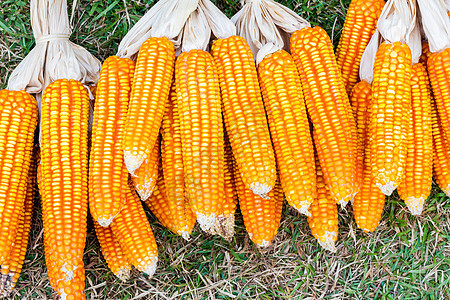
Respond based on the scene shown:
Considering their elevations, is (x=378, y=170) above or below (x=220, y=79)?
below

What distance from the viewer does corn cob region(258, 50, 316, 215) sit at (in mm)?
2508

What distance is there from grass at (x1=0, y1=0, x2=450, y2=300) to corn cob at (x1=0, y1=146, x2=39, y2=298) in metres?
0.26

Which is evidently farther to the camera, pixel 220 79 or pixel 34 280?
pixel 34 280

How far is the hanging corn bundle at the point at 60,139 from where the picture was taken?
8.27 feet

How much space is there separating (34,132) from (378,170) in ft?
7.70

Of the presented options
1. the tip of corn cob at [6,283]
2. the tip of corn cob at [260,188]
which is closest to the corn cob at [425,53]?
the tip of corn cob at [260,188]

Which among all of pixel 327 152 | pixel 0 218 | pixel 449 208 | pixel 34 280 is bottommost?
pixel 34 280

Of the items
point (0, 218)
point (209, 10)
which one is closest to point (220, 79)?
point (209, 10)

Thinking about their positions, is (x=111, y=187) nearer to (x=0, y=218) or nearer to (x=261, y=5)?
(x=0, y=218)

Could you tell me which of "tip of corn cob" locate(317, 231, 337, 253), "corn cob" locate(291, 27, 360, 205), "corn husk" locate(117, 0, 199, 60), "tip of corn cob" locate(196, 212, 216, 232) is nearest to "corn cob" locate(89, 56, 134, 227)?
"corn husk" locate(117, 0, 199, 60)

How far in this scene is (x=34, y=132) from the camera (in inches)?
112

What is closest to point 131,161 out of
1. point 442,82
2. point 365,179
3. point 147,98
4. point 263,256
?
point 147,98

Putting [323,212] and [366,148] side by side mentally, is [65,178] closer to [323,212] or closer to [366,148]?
[323,212]

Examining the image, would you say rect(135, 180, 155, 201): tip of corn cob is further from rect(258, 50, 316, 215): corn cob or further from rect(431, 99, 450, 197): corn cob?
rect(431, 99, 450, 197): corn cob
